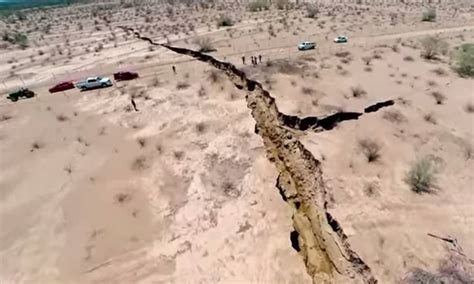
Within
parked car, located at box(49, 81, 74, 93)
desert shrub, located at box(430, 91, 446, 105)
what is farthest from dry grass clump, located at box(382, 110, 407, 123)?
parked car, located at box(49, 81, 74, 93)

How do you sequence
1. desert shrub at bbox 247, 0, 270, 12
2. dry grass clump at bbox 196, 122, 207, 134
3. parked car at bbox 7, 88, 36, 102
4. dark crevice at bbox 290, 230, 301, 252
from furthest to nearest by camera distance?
desert shrub at bbox 247, 0, 270, 12, parked car at bbox 7, 88, 36, 102, dry grass clump at bbox 196, 122, 207, 134, dark crevice at bbox 290, 230, 301, 252

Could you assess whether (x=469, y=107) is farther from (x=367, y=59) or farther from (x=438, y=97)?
(x=367, y=59)

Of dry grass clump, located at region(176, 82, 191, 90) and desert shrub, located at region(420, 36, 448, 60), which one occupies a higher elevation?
dry grass clump, located at region(176, 82, 191, 90)

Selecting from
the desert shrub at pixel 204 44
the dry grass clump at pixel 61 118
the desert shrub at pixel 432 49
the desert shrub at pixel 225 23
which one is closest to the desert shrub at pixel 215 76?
the desert shrub at pixel 204 44

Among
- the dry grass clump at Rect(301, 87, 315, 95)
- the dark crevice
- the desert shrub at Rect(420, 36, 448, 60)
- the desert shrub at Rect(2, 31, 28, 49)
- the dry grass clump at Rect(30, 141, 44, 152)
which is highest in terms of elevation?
the desert shrub at Rect(2, 31, 28, 49)

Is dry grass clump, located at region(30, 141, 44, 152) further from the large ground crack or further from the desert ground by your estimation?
the large ground crack

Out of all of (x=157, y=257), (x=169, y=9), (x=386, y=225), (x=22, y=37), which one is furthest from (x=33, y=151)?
(x=169, y=9)
